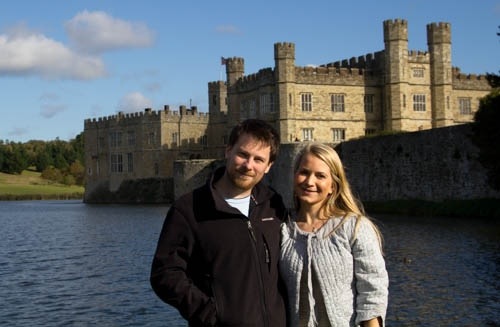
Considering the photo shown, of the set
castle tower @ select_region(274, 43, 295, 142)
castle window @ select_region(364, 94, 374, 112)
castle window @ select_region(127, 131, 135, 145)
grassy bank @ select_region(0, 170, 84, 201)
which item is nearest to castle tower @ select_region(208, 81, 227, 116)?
castle window @ select_region(127, 131, 135, 145)

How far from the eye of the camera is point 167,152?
60.8 meters


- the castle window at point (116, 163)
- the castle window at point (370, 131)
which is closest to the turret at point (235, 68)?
the castle window at point (370, 131)

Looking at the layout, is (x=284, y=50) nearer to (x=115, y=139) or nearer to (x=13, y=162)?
(x=115, y=139)

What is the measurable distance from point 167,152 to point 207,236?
184 ft

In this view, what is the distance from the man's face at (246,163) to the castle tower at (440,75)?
4388 centimetres

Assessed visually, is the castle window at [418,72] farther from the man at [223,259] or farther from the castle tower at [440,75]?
the man at [223,259]

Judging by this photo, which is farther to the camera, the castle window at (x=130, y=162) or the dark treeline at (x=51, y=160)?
the dark treeline at (x=51, y=160)

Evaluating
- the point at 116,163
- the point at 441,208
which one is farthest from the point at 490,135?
the point at 116,163

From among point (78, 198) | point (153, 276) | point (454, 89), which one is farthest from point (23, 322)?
point (78, 198)

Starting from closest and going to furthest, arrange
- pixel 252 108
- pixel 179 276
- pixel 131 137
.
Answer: pixel 179 276
pixel 252 108
pixel 131 137

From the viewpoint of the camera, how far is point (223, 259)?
4.95m

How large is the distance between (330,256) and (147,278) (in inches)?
522

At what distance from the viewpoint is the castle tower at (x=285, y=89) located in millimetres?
46219

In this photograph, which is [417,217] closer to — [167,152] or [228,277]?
[228,277]
